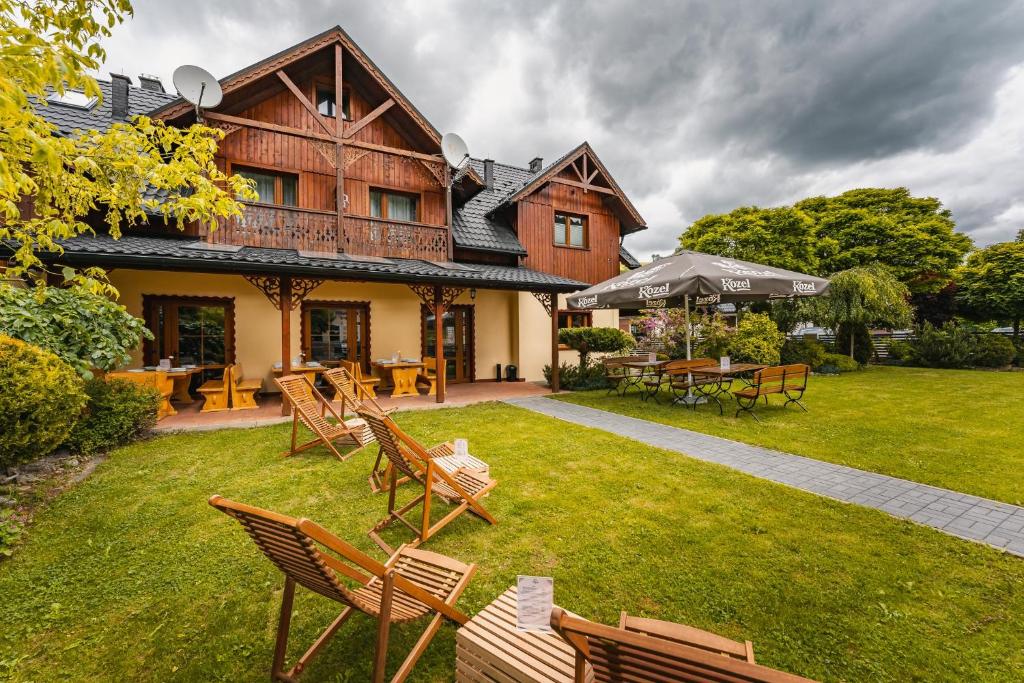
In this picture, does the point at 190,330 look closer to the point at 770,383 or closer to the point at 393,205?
the point at 393,205

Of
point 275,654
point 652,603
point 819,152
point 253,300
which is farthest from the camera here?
point 819,152

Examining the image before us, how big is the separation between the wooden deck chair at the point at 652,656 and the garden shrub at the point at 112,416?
7.29 metres

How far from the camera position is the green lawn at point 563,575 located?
2.08 meters

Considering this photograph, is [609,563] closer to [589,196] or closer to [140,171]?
[140,171]

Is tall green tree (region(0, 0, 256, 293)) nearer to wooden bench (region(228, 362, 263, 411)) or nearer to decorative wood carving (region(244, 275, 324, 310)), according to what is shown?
decorative wood carving (region(244, 275, 324, 310))

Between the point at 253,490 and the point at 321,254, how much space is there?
609cm

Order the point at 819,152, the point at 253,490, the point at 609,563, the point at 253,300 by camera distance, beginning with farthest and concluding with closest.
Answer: the point at 819,152, the point at 253,300, the point at 253,490, the point at 609,563

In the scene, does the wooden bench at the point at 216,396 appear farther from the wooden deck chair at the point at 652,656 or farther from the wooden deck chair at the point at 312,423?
the wooden deck chair at the point at 652,656

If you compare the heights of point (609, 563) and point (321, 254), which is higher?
point (321, 254)

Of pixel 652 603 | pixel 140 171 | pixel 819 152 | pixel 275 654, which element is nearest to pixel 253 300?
pixel 140 171

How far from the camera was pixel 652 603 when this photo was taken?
2438 mm

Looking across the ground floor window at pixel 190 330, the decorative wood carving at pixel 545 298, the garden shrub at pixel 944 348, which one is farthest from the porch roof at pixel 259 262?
the garden shrub at pixel 944 348

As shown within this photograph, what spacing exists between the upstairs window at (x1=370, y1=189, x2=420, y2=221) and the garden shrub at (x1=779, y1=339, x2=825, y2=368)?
13.3 m

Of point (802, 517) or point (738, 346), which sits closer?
point (802, 517)
